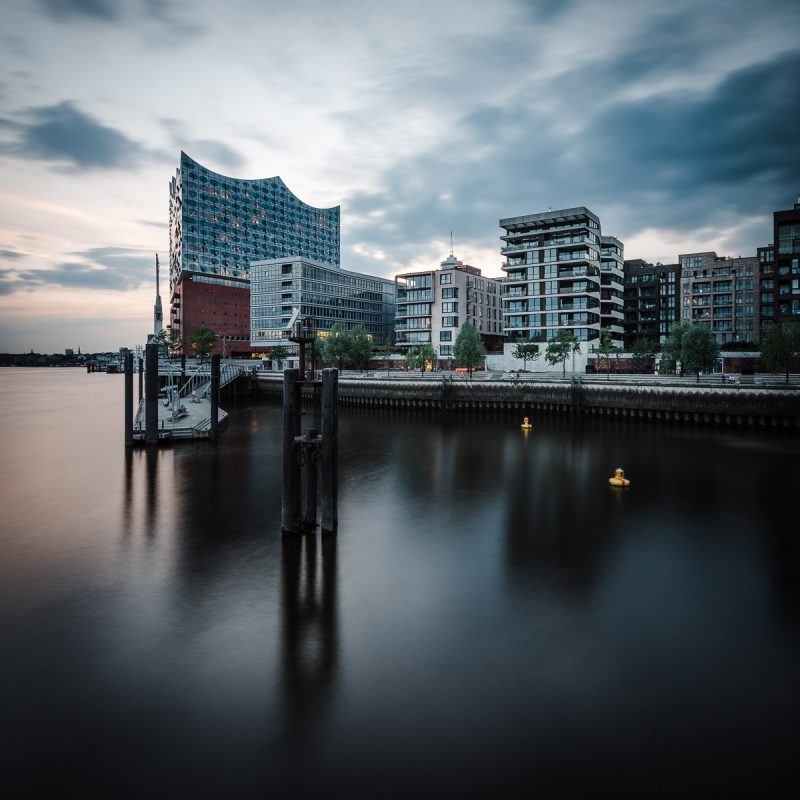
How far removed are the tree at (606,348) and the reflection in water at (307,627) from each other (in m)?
86.1

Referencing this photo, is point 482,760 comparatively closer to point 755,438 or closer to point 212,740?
point 212,740

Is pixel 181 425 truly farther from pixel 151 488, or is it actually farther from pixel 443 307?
pixel 443 307

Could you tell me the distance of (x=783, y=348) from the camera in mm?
68188

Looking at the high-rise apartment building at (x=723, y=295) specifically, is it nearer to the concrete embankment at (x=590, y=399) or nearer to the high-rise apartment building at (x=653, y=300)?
the high-rise apartment building at (x=653, y=300)

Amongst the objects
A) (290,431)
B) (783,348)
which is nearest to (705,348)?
(783,348)

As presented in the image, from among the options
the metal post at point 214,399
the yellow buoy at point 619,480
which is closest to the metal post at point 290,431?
the yellow buoy at point 619,480

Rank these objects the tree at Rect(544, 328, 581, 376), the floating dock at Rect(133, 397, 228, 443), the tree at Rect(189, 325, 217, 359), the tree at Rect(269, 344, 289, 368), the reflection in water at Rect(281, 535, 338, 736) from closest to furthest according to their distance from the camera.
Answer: the reflection in water at Rect(281, 535, 338, 736) → the floating dock at Rect(133, 397, 228, 443) → the tree at Rect(544, 328, 581, 376) → the tree at Rect(269, 344, 289, 368) → the tree at Rect(189, 325, 217, 359)

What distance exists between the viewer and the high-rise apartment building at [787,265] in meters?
104

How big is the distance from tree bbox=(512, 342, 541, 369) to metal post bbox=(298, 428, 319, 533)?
8904 centimetres

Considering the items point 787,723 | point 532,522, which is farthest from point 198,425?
point 787,723

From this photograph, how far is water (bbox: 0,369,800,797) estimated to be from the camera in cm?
978

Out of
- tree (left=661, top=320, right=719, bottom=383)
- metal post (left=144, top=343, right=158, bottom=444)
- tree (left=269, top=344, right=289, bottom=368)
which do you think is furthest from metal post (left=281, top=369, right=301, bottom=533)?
tree (left=269, top=344, right=289, bottom=368)

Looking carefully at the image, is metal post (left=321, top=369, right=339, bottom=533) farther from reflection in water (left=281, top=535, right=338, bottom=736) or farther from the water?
the water

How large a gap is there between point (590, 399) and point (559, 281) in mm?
52991
